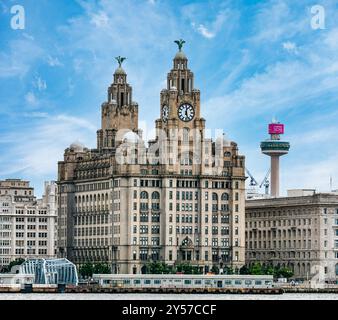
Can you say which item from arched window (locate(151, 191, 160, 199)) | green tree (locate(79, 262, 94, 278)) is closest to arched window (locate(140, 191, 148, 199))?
arched window (locate(151, 191, 160, 199))

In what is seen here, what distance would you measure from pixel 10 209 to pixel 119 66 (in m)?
29.7

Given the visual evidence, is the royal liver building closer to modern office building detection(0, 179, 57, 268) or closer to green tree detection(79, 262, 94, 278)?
green tree detection(79, 262, 94, 278)

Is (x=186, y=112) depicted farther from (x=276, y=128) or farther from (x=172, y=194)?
(x=276, y=128)

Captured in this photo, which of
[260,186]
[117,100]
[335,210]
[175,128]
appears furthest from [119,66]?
[260,186]

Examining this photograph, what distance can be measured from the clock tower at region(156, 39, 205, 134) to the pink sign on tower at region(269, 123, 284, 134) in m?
Result: 46.0

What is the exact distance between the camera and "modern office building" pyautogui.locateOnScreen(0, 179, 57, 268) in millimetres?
134625

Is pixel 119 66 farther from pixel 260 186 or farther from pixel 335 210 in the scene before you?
pixel 260 186

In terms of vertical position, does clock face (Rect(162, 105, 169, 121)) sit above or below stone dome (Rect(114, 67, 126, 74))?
below

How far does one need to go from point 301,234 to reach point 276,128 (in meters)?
42.4

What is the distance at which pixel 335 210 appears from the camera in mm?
111312

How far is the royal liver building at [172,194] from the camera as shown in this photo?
104312 mm

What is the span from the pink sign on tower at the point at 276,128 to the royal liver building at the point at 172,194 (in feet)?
149

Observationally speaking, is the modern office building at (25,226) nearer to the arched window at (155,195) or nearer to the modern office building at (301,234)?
the modern office building at (301,234)

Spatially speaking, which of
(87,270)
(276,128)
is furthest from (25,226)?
(276,128)
